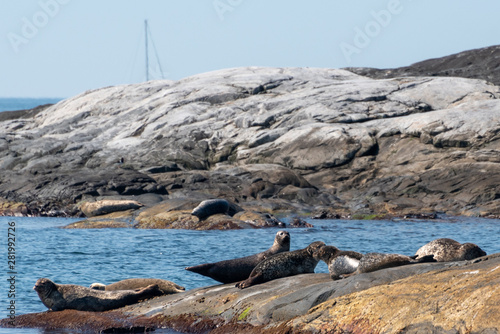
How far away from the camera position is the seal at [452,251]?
1030 cm

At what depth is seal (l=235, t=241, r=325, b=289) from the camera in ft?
36.2

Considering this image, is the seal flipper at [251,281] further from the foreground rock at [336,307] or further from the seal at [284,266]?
the foreground rock at [336,307]

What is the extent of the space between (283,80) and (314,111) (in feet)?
26.0

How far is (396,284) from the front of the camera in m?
8.79

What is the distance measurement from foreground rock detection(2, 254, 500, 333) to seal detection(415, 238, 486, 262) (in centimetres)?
70

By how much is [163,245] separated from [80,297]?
10.9m

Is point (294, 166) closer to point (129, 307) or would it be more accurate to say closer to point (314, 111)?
point (314, 111)

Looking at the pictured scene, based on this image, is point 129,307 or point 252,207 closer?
point 129,307

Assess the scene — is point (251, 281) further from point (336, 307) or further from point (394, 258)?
point (336, 307)

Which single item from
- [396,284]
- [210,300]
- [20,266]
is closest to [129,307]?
[210,300]

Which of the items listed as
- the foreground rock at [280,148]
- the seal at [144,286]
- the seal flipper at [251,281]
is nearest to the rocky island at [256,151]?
the foreground rock at [280,148]

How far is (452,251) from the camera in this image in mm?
10367

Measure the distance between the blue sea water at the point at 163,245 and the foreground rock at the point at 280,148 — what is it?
334cm

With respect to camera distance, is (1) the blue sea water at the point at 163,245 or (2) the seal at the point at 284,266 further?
(1) the blue sea water at the point at 163,245
